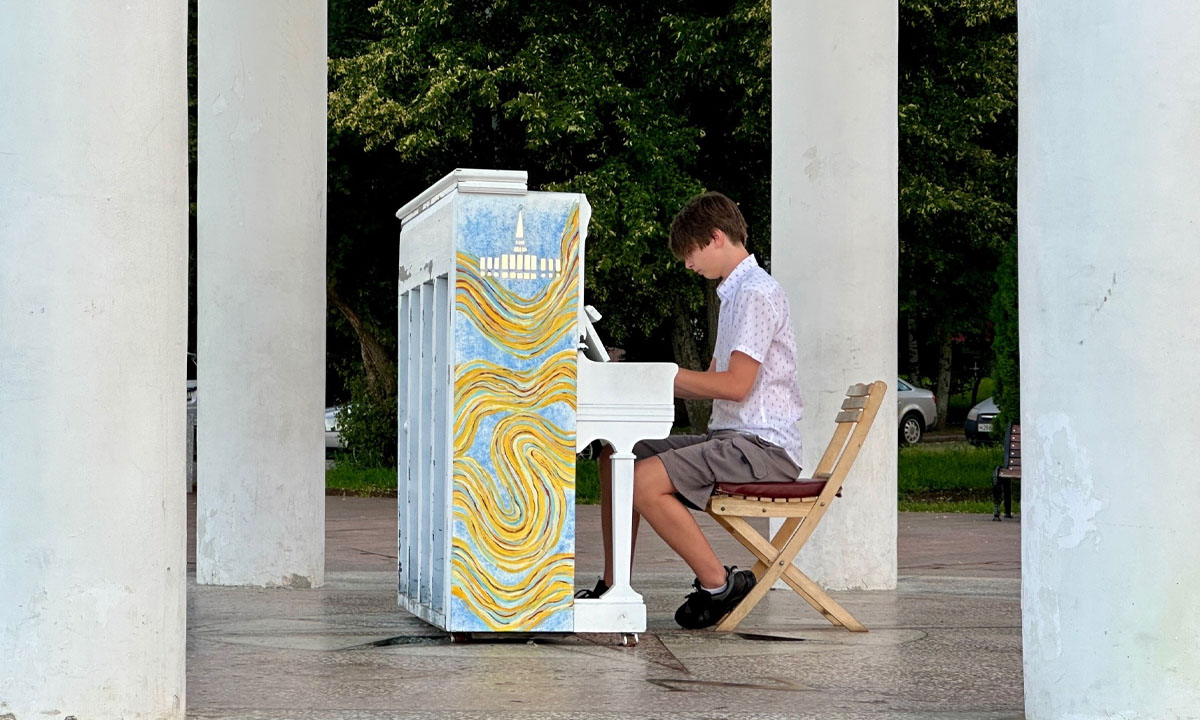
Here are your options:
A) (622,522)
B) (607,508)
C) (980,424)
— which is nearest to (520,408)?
(622,522)

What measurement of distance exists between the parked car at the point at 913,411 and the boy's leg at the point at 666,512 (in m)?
27.4

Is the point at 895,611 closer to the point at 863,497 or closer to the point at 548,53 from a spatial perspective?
the point at 863,497

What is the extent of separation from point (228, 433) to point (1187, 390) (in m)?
5.39

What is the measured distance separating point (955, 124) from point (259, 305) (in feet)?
48.7

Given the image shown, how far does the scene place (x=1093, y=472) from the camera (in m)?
4.37

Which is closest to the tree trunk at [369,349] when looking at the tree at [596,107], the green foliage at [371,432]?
the green foliage at [371,432]

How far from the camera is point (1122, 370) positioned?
171 inches

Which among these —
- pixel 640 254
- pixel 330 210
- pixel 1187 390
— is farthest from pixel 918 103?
pixel 1187 390

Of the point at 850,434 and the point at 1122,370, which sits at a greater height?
the point at 1122,370

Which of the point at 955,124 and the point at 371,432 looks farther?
the point at 371,432

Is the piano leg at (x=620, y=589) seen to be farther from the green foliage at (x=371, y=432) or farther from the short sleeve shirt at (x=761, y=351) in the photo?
the green foliage at (x=371, y=432)

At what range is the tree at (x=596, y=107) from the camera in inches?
808

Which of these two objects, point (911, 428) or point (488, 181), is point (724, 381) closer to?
point (488, 181)

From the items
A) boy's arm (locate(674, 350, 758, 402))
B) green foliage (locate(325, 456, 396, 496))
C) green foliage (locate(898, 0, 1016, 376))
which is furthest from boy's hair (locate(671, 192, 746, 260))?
green foliage (locate(898, 0, 1016, 376))
